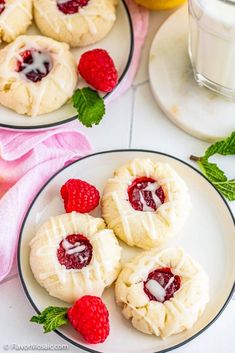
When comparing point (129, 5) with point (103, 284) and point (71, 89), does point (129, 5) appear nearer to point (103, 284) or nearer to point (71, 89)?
point (71, 89)

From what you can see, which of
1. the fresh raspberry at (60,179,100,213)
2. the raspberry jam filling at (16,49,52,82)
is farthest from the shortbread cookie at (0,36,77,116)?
the fresh raspberry at (60,179,100,213)

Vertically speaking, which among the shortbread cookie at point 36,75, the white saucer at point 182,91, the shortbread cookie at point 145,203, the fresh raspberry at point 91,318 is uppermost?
the shortbread cookie at point 36,75

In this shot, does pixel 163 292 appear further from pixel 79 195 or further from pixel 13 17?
pixel 13 17

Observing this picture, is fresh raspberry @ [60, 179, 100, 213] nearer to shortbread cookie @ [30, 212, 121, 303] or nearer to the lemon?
shortbread cookie @ [30, 212, 121, 303]

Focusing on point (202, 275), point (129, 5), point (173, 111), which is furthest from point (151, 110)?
point (202, 275)

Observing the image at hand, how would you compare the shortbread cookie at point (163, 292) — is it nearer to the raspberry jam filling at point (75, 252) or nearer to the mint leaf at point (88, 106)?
the raspberry jam filling at point (75, 252)

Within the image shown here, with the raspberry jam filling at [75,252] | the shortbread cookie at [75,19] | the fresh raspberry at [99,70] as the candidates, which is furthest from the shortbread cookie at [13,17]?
the raspberry jam filling at [75,252]
